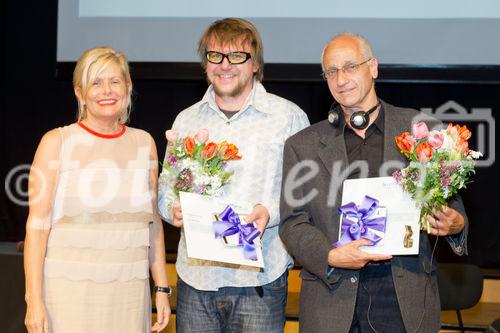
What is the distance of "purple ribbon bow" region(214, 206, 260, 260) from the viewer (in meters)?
3.08

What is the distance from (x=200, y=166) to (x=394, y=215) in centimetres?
80

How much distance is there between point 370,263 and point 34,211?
1.36 metres

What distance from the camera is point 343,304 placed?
9.70 ft

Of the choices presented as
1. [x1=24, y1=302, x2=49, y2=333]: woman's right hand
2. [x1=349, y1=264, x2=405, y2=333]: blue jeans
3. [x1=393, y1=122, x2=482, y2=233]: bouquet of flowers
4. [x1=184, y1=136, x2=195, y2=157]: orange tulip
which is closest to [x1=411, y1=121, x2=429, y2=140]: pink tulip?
[x1=393, y1=122, x2=482, y2=233]: bouquet of flowers

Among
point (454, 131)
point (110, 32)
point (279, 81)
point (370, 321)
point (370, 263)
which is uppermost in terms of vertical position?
point (110, 32)

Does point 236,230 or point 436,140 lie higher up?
point 436,140

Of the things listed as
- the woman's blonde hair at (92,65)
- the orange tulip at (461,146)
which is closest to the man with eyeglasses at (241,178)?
the woman's blonde hair at (92,65)

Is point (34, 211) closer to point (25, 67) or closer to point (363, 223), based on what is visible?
point (363, 223)

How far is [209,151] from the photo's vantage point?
3.09 meters

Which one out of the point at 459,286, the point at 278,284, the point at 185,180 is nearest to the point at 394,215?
the point at 278,284

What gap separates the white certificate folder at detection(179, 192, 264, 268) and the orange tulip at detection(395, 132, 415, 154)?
2.26 feet

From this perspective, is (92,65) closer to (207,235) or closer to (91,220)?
(91,220)

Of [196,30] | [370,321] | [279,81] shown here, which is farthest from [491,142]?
[370,321]

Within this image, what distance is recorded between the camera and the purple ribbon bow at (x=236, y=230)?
3082 mm
